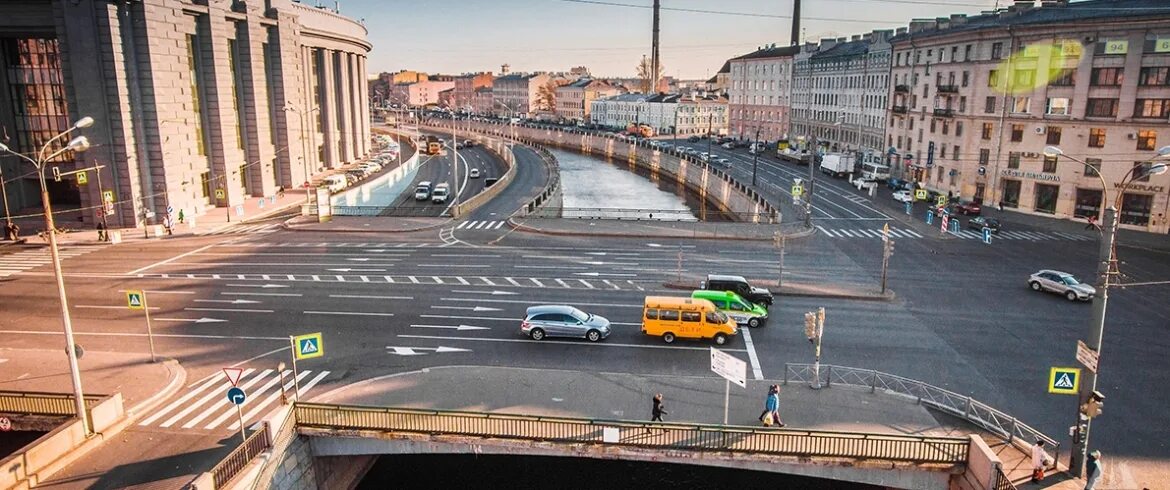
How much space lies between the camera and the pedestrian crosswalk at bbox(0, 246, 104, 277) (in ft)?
132

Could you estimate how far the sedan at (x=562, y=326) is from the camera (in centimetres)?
2753

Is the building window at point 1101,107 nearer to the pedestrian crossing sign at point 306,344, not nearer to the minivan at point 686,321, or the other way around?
the minivan at point 686,321

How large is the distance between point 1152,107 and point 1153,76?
2.30m

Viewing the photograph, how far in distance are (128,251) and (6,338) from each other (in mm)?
17735

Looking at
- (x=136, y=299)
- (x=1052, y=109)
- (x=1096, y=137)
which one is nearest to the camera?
(x=136, y=299)

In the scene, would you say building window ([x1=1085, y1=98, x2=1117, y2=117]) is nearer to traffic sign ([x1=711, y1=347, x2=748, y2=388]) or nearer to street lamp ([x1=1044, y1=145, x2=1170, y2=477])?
street lamp ([x1=1044, y1=145, x2=1170, y2=477])

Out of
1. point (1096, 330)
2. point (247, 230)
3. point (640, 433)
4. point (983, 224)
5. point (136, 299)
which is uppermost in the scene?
point (1096, 330)

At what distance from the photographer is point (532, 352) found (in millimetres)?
26500

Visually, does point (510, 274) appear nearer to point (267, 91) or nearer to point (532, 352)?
point (532, 352)

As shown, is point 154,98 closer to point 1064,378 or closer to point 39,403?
point 39,403

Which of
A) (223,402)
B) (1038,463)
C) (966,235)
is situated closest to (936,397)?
(1038,463)

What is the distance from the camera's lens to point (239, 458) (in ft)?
56.7

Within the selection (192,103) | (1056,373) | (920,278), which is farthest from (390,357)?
(192,103)

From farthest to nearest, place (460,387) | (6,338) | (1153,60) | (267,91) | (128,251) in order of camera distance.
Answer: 1. (267,91)
2. (1153,60)
3. (128,251)
4. (6,338)
5. (460,387)
